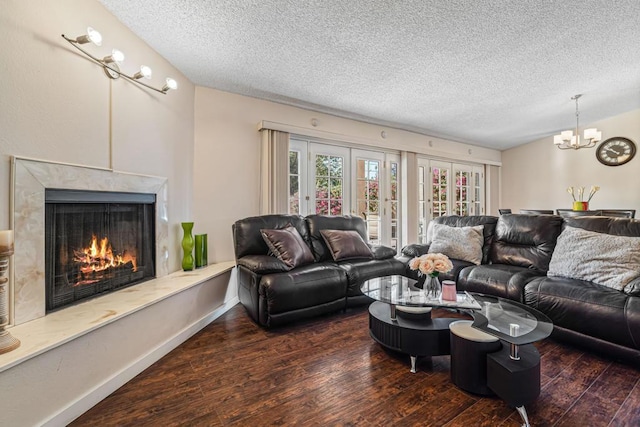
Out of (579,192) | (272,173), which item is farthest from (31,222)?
(579,192)

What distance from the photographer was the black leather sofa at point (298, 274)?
246 cm

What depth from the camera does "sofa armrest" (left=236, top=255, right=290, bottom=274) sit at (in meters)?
2.55

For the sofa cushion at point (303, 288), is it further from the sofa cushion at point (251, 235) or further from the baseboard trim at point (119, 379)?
the baseboard trim at point (119, 379)

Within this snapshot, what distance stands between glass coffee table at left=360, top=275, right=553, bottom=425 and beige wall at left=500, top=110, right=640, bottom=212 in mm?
5313

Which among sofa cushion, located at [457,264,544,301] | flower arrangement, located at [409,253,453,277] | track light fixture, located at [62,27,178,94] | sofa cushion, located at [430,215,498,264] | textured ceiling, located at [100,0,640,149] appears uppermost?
textured ceiling, located at [100,0,640,149]

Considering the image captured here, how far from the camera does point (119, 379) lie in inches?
66.9

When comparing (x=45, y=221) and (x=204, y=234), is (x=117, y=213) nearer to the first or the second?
(x=45, y=221)

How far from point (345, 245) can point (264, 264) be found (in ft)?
3.38

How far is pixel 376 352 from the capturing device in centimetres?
211

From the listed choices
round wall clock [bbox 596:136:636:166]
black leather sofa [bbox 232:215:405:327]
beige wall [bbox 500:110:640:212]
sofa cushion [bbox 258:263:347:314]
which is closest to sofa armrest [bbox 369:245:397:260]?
black leather sofa [bbox 232:215:405:327]

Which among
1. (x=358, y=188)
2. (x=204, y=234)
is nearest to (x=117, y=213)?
(x=204, y=234)

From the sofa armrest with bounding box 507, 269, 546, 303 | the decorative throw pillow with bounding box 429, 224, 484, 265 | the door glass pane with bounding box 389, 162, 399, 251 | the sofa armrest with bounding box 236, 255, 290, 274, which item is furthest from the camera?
the door glass pane with bounding box 389, 162, 399, 251

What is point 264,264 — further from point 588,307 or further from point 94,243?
point 588,307

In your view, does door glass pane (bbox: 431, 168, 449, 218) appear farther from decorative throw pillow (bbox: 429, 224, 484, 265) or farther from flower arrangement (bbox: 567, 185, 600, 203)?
decorative throw pillow (bbox: 429, 224, 484, 265)
